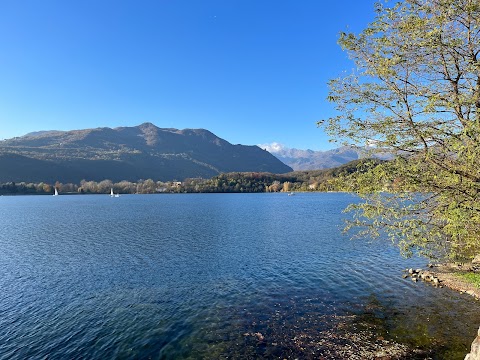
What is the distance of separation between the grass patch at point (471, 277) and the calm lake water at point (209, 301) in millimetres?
4727

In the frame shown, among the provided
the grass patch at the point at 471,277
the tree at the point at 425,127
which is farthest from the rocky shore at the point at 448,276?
the tree at the point at 425,127

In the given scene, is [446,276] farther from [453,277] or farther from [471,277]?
[471,277]

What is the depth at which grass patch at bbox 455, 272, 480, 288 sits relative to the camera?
32.9 m

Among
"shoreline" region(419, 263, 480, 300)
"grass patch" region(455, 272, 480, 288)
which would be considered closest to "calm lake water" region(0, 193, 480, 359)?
"shoreline" region(419, 263, 480, 300)

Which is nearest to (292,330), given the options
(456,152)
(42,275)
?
(456,152)

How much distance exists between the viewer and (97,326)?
24.6 m

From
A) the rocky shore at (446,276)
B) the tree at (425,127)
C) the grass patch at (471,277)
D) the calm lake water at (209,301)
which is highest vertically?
the tree at (425,127)

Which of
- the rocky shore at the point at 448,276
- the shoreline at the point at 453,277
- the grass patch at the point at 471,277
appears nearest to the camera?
the shoreline at the point at 453,277

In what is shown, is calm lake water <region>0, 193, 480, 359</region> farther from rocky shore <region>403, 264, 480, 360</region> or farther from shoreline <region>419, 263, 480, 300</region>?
shoreline <region>419, 263, 480, 300</region>

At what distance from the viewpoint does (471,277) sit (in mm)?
34812

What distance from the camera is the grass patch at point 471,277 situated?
3294 cm

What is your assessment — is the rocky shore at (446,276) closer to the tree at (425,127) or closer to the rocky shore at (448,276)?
the rocky shore at (448,276)

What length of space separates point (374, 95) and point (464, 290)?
25737 mm

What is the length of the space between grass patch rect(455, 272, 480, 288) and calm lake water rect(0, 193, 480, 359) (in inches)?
186
